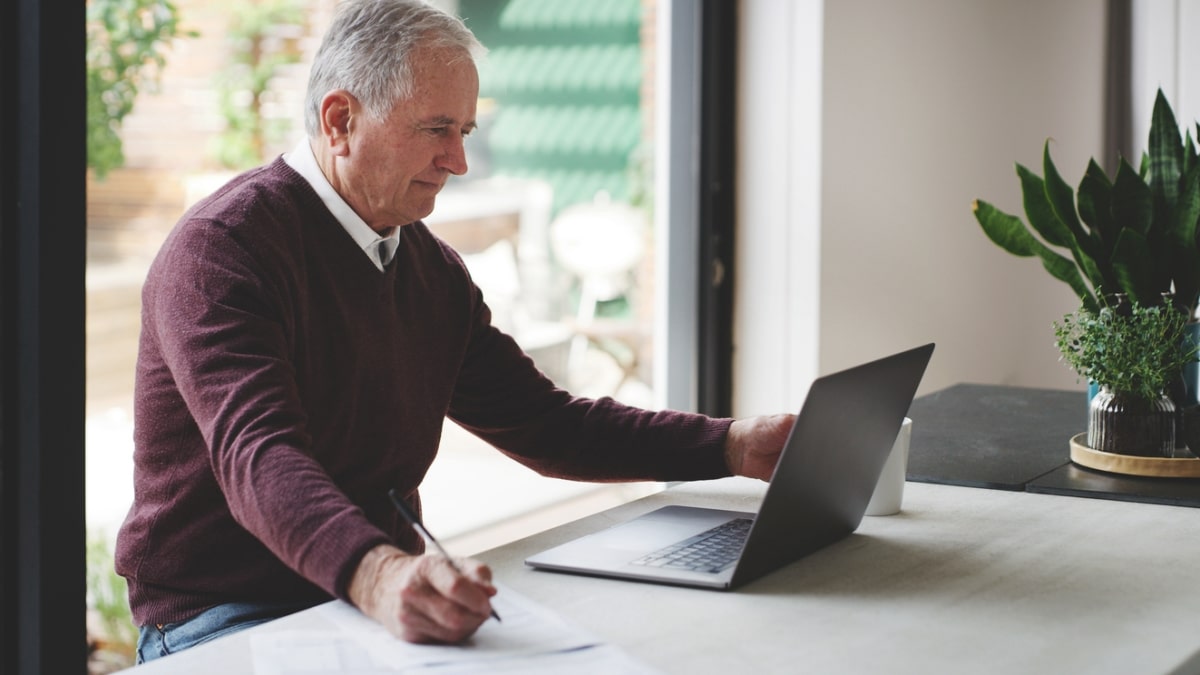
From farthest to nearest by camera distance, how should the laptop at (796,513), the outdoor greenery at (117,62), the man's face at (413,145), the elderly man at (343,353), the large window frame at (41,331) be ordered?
the outdoor greenery at (117,62) → the large window frame at (41,331) → the man's face at (413,145) → the elderly man at (343,353) → the laptop at (796,513)

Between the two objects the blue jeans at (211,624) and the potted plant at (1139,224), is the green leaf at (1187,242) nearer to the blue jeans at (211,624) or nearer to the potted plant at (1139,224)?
the potted plant at (1139,224)

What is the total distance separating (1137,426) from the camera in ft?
6.29

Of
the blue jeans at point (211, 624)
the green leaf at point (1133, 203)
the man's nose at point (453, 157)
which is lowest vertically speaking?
the blue jeans at point (211, 624)

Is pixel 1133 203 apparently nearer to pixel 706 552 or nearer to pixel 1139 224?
pixel 1139 224

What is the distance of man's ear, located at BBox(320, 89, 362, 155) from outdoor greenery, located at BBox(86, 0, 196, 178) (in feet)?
2.26

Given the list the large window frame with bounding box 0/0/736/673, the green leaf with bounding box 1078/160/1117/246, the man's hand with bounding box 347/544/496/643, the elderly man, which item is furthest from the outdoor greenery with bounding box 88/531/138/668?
the green leaf with bounding box 1078/160/1117/246

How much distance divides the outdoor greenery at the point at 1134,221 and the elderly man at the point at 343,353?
59 centimetres

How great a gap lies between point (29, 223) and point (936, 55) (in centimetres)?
297

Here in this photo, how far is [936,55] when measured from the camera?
4.04 m

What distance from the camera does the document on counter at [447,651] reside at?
1.10 m

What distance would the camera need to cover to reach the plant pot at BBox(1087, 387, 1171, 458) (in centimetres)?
191

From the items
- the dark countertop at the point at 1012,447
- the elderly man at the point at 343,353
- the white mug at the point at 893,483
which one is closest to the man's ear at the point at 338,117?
the elderly man at the point at 343,353

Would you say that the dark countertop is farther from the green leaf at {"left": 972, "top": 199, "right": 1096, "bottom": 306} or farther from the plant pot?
the green leaf at {"left": 972, "top": 199, "right": 1096, "bottom": 306}

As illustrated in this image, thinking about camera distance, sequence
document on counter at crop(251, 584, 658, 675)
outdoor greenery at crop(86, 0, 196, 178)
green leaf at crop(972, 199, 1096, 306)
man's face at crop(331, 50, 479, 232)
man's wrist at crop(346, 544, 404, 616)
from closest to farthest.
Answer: document on counter at crop(251, 584, 658, 675), man's wrist at crop(346, 544, 404, 616), man's face at crop(331, 50, 479, 232), green leaf at crop(972, 199, 1096, 306), outdoor greenery at crop(86, 0, 196, 178)
